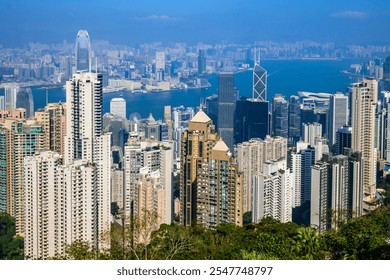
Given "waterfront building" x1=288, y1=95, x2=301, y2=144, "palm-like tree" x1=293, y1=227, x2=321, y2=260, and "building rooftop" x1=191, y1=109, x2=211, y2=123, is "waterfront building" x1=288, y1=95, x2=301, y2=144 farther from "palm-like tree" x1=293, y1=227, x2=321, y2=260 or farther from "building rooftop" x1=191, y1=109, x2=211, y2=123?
"palm-like tree" x1=293, y1=227, x2=321, y2=260

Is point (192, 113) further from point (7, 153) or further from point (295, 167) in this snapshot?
point (7, 153)

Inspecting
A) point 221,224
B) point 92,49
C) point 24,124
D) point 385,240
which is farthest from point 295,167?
point 24,124

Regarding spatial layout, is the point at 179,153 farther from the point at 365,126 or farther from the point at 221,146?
the point at 365,126

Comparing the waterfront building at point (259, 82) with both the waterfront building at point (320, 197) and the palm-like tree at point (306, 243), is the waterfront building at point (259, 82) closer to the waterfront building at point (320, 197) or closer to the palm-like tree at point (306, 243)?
the waterfront building at point (320, 197)

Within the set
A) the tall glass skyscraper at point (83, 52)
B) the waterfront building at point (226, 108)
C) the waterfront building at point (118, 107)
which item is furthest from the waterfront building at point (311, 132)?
the tall glass skyscraper at point (83, 52)

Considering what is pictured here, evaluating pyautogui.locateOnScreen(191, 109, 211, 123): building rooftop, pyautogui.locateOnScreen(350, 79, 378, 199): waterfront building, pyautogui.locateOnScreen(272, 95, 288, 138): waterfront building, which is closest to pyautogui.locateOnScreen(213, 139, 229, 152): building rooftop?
pyautogui.locateOnScreen(191, 109, 211, 123): building rooftop

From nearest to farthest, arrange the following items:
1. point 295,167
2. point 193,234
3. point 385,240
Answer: point 385,240
point 193,234
point 295,167
